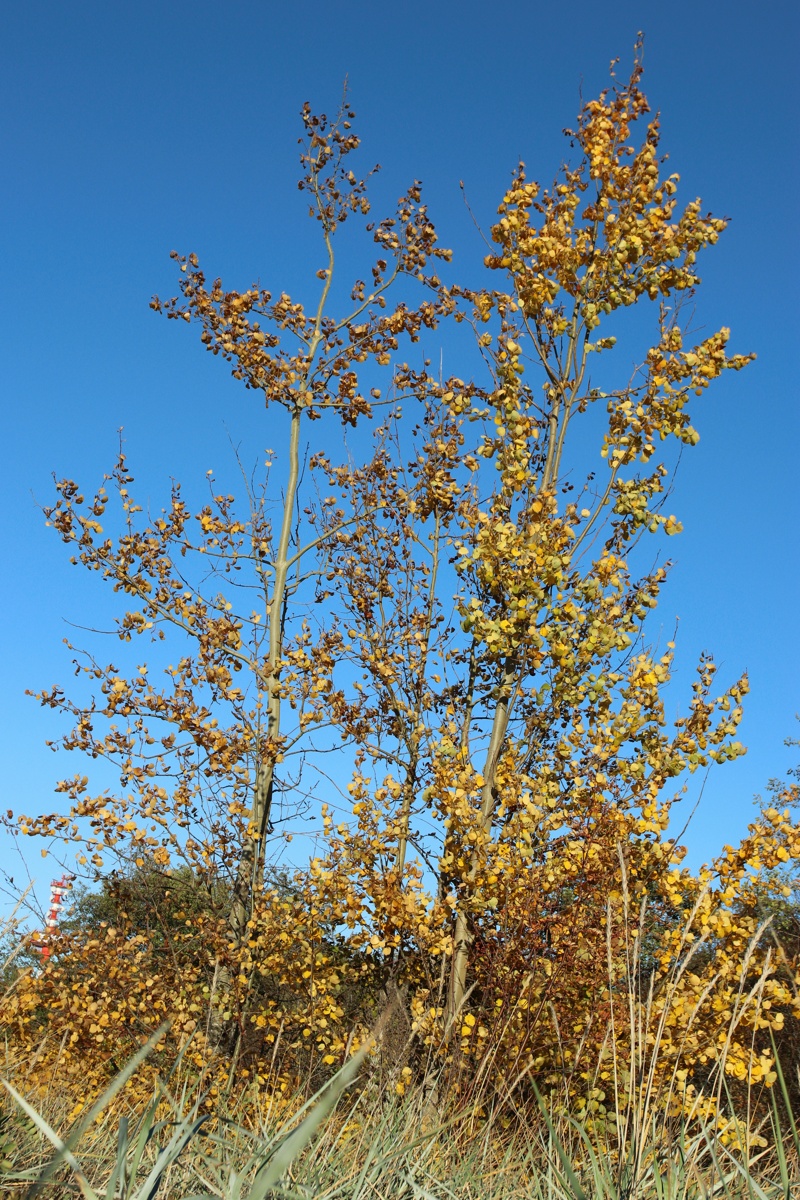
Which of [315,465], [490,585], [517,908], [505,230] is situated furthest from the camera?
[315,465]

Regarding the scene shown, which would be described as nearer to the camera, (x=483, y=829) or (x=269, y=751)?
(x=483, y=829)

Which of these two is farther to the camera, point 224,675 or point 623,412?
point 224,675

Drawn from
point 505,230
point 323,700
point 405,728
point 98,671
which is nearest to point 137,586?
point 98,671

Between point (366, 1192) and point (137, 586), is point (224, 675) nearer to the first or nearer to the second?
point (137, 586)

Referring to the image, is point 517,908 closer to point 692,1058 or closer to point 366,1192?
point 692,1058

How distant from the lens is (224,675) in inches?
310

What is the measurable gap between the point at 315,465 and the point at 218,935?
4505 millimetres

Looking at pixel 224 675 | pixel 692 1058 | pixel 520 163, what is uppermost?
pixel 520 163

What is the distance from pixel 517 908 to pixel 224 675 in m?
3.30

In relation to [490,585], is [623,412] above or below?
above

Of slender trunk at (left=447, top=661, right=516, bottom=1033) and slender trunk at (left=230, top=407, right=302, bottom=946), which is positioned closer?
slender trunk at (left=447, top=661, right=516, bottom=1033)

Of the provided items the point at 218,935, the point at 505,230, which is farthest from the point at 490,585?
the point at 218,935

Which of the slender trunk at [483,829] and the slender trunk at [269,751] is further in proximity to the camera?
the slender trunk at [269,751]

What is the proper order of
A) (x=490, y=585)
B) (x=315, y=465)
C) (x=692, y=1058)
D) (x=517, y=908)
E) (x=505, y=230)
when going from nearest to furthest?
(x=692, y=1058), (x=517, y=908), (x=490, y=585), (x=505, y=230), (x=315, y=465)
